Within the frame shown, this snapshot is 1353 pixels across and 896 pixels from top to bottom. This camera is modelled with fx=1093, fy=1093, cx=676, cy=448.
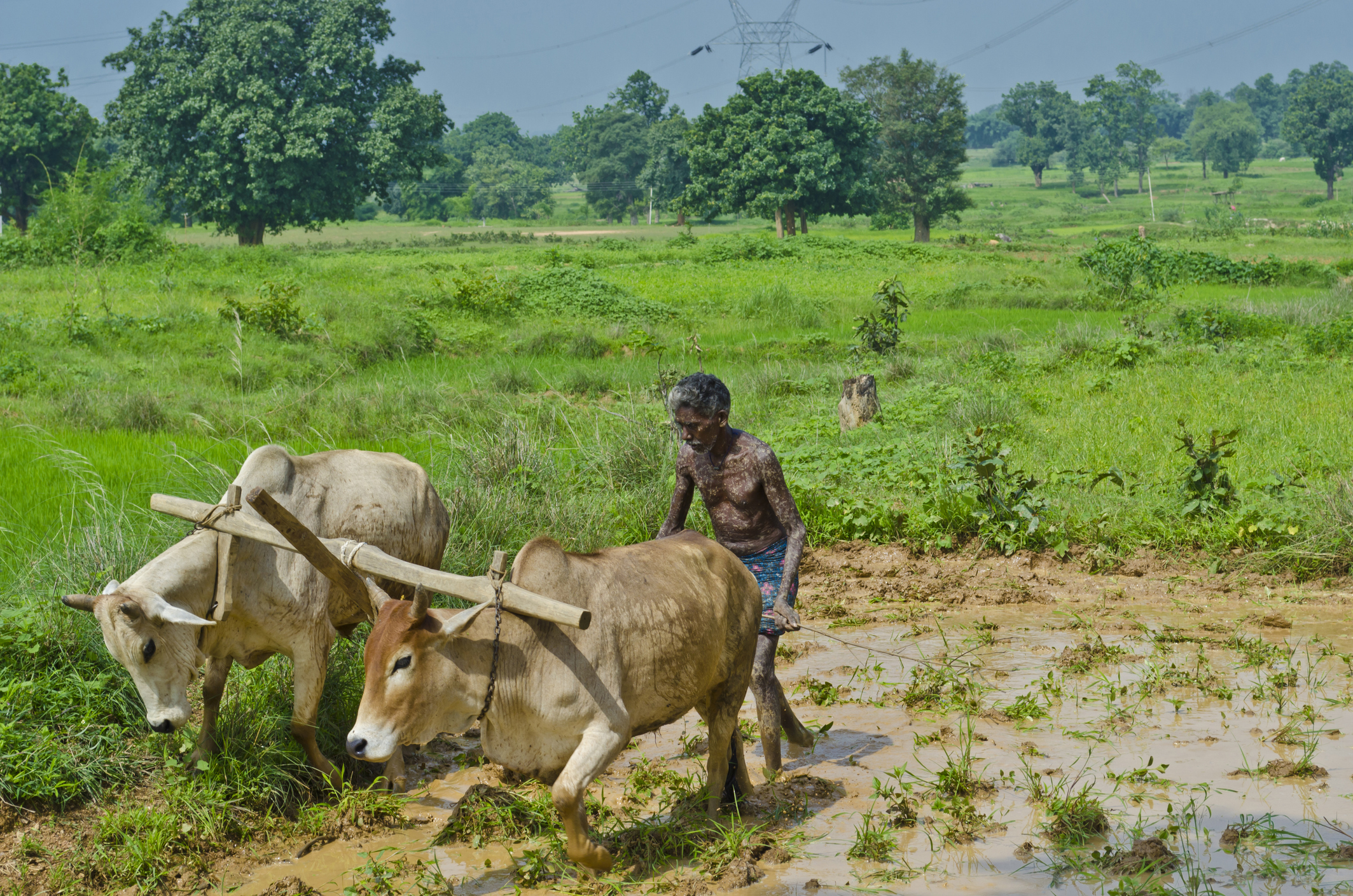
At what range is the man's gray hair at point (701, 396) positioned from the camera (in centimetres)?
438

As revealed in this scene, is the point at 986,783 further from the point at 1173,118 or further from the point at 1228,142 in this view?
the point at 1173,118

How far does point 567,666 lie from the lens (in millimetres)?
3459

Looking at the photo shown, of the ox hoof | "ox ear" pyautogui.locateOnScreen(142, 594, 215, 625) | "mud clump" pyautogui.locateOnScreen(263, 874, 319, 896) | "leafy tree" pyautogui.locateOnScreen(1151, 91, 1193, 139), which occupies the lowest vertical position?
"mud clump" pyautogui.locateOnScreen(263, 874, 319, 896)

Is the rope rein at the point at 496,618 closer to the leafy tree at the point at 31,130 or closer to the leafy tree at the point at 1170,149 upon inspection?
the leafy tree at the point at 31,130

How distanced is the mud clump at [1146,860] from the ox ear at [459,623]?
2.41 m

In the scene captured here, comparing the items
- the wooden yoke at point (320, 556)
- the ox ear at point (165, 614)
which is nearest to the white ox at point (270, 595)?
the ox ear at point (165, 614)

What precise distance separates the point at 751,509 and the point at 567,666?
1.53m

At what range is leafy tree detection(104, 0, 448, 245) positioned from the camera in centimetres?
3800

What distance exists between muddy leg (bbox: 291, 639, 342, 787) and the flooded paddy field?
0.43m

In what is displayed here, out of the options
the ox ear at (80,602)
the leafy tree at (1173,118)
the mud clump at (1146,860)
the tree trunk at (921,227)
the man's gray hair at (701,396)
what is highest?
the leafy tree at (1173,118)

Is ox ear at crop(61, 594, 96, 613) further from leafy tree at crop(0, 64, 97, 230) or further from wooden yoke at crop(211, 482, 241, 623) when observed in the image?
leafy tree at crop(0, 64, 97, 230)

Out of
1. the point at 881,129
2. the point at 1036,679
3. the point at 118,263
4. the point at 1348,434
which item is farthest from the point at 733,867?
the point at 881,129

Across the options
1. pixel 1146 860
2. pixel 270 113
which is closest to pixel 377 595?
pixel 1146 860

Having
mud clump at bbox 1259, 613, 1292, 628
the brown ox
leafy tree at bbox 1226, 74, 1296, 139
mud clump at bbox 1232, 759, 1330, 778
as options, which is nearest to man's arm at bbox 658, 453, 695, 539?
the brown ox
